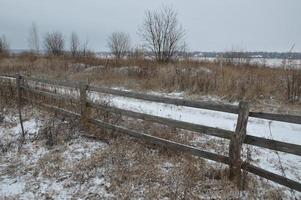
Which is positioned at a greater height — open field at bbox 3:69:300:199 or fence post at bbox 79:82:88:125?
fence post at bbox 79:82:88:125

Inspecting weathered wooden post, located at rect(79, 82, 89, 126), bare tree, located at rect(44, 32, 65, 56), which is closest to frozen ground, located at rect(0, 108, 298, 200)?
weathered wooden post, located at rect(79, 82, 89, 126)

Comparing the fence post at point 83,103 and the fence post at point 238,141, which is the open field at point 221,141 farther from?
the fence post at point 83,103

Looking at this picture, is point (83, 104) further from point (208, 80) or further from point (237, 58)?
point (237, 58)

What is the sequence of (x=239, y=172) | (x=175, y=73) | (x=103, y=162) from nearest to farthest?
(x=239, y=172) < (x=103, y=162) < (x=175, y=73)

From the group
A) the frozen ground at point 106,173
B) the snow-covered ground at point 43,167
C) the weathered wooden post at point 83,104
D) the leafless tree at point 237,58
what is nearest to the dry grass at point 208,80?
the leafless tree at point 237,58

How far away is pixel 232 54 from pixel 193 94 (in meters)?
7.64

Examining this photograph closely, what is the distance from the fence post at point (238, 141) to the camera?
3.82 metres

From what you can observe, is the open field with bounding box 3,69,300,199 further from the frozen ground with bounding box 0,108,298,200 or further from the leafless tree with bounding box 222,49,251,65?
the leafless tree with bounding box 222,49,251,65

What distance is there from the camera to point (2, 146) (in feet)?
20.4

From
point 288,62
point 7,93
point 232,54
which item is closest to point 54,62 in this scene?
point 7,93

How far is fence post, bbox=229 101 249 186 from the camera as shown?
3820mm

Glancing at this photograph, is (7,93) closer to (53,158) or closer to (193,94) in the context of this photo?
(53,158)

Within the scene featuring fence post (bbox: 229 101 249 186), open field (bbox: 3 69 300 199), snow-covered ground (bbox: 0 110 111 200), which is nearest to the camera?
fence post (bbox: 229 101 249 186)

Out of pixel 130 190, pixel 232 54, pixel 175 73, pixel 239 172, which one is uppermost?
pixel 232 54
